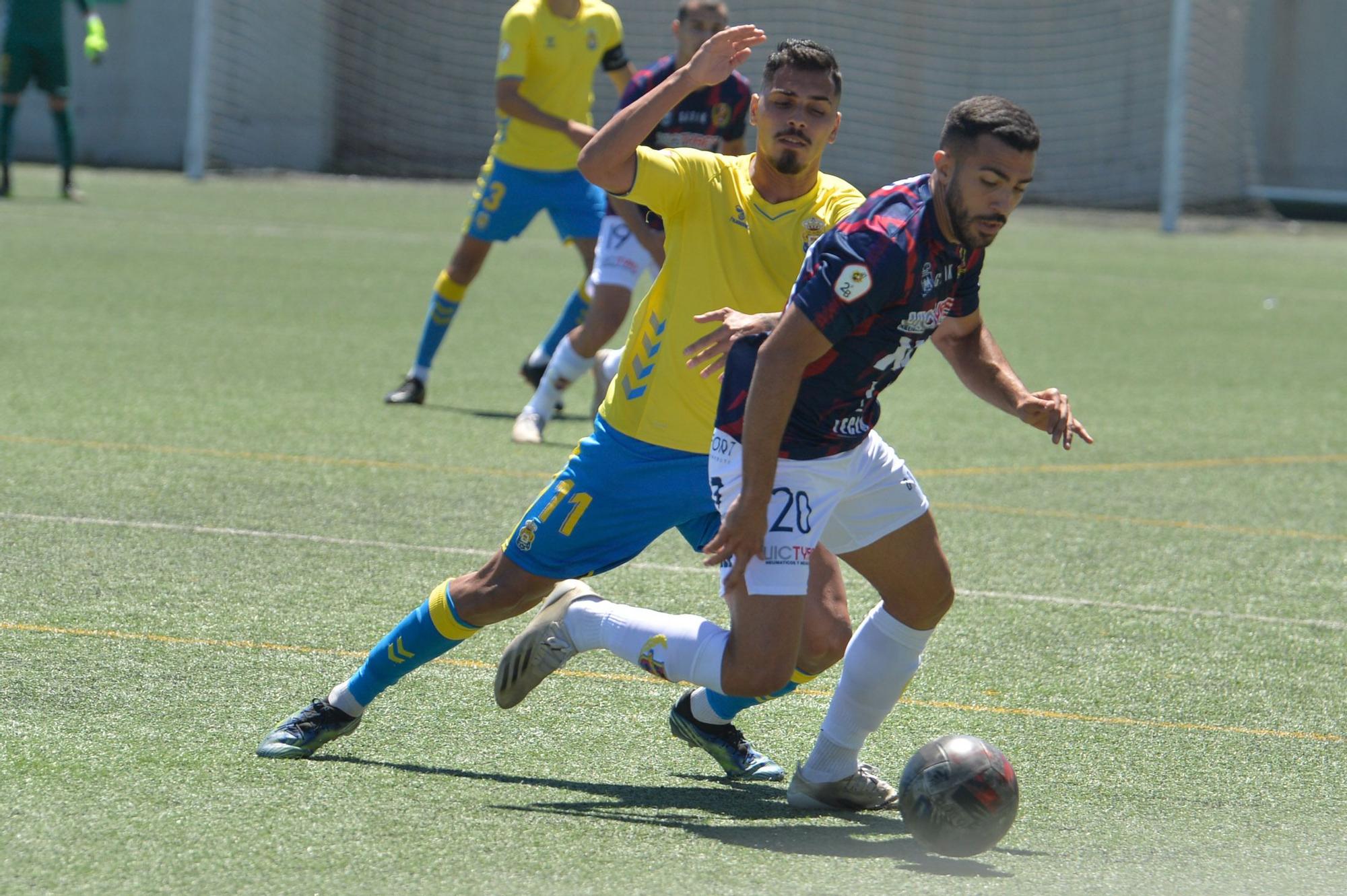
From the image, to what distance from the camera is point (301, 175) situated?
27078 millimetres

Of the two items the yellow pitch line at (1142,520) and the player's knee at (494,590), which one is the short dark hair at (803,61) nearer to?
the player's knee at (494,590)

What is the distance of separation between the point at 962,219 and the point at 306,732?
193 centimetres

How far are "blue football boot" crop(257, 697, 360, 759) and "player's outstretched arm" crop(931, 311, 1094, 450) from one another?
5.53 feet

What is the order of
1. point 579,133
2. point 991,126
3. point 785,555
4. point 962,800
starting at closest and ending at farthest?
point 991,126 → point 962,800 → point 785,555 → point 579,133

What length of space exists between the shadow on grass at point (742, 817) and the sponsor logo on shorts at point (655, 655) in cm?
28

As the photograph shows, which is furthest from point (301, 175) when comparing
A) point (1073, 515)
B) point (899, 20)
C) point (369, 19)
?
point (1073, 515)

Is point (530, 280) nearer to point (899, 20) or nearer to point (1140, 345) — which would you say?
point (1140, 345)

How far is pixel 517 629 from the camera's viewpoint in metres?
5.60

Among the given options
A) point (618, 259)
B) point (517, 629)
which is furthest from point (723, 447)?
point (618, 259)

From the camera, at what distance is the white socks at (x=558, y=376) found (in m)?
8.95

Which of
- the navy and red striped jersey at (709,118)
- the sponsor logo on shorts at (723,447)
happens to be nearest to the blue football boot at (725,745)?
the sponsor logo on shorts at (723,447)

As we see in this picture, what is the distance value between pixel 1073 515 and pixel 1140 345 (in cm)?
637

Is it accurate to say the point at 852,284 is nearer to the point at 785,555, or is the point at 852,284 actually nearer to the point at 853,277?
the point at 853,277

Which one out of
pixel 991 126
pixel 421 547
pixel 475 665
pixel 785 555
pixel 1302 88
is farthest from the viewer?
pixel 1302 88
